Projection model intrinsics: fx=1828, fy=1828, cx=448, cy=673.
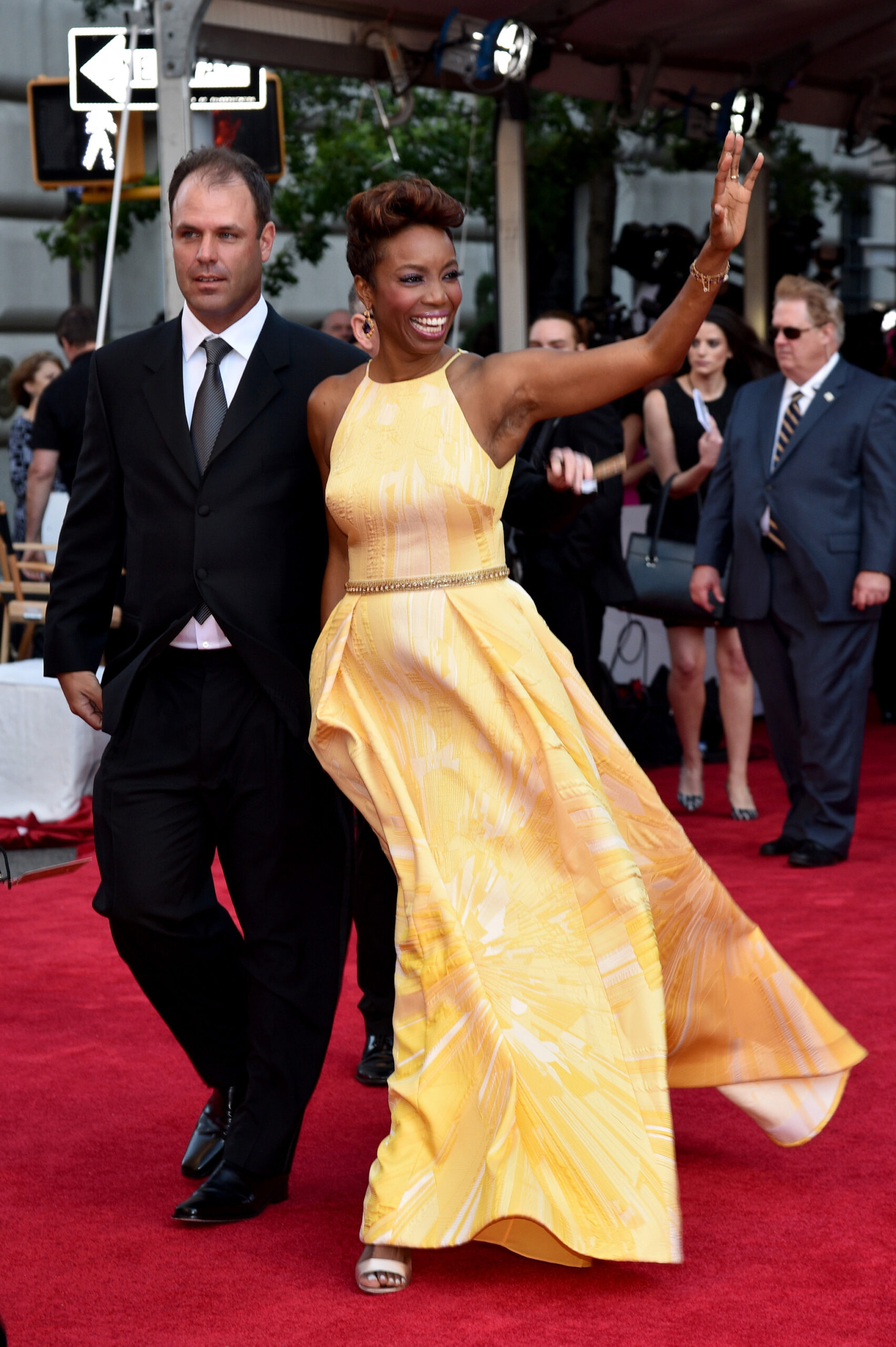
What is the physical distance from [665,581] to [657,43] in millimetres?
4345

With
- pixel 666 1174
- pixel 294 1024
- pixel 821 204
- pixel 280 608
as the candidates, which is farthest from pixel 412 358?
pixel 821 204

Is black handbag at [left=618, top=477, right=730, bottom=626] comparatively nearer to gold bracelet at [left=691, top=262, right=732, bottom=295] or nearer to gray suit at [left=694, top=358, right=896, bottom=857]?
gray suit at [left=694, top=358, right=896, bottom=857]

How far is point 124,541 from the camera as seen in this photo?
3654 mm

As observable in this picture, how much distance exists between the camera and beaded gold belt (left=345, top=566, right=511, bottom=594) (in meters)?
3.35

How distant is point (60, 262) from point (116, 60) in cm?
878

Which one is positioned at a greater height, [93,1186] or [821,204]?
[821,204]

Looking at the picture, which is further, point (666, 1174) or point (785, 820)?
point (785, 820)

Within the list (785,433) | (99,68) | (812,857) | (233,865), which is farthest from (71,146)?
(233,865)

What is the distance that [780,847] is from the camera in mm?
7137

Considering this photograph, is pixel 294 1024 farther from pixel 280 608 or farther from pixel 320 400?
pixel 320 400

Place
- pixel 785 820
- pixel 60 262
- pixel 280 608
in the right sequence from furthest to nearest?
1. pixel 60 262
2. pixel 785 820
3. pixel 280 608

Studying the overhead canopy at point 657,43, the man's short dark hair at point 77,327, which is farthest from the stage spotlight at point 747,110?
the man's short dark hair at point 77,327

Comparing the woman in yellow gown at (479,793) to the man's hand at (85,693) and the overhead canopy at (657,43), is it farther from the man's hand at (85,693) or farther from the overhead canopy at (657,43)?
the overhead canopy at (657,43)

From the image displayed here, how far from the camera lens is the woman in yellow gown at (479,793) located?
3.06m
